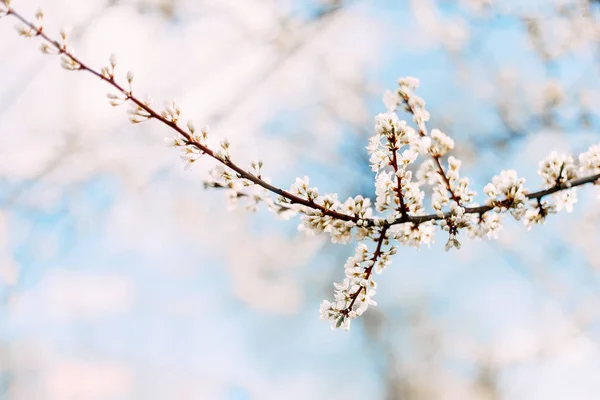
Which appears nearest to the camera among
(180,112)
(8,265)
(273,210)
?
(180,112)

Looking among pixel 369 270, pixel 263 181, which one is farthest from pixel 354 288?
pixel 263 181

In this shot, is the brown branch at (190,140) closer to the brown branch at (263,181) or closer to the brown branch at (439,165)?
the brown branch at (263,181)

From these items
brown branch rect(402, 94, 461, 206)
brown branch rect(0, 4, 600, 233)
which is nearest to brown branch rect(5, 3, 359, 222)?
brown branch rect(0, 4, 600, 233)

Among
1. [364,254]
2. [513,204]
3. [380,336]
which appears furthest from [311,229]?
[380,336]

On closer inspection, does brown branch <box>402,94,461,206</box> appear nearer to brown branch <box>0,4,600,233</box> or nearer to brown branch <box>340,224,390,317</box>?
brown branch <box>0,4,600,233</box>

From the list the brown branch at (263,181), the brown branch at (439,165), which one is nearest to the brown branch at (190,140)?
the brown branch at (263,181)

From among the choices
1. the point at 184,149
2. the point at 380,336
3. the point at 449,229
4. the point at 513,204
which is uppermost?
the point at 380,336

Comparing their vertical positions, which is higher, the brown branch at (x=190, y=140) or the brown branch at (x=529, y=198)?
the brown branch at (x=529, y=198)

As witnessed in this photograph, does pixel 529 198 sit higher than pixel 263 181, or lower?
higher

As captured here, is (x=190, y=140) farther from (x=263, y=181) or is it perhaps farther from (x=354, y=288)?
(x=354, y=288)

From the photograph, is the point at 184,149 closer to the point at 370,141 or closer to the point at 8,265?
the point at 370,141

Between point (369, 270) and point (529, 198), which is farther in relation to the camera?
point (369, 270)
